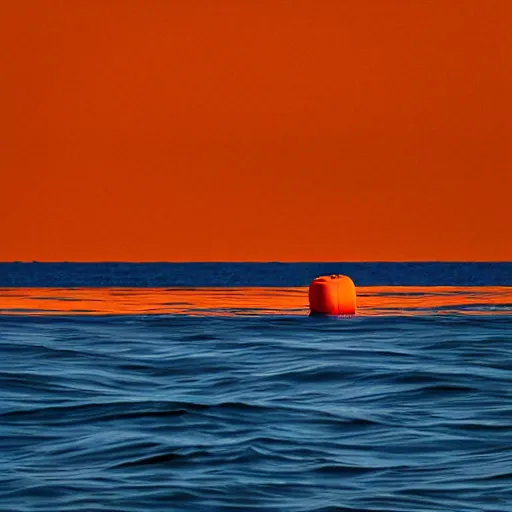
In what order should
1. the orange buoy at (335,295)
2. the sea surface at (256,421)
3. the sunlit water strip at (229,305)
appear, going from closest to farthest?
1. the sea surface at (256,421)
2. the orange buoy at (335,295)
3. the sunlit water strip at (229,305)

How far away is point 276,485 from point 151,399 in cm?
623

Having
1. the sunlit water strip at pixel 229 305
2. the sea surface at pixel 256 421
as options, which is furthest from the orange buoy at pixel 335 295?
the sea surface at pixel 256 421

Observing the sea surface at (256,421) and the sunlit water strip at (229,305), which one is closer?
the sea surface at (256,421)

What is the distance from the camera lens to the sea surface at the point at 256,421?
1210cm

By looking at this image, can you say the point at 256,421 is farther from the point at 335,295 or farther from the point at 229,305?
the point at 229,305

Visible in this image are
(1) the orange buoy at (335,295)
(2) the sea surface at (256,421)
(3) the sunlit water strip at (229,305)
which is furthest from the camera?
(3) the sunlit water strip at (229,305)

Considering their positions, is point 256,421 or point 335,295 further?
point 335,295

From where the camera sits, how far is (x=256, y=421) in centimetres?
1641

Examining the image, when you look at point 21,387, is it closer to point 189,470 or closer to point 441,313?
point 189,470

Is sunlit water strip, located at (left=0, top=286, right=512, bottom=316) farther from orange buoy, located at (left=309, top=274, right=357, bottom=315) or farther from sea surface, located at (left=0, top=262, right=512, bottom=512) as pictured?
sea surface, located at (left=0, top=262, right=512, bottom=512)

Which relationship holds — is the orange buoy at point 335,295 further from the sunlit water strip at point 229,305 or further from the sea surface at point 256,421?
the sea surface at point 256,421

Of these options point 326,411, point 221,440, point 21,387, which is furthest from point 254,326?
point 221,440

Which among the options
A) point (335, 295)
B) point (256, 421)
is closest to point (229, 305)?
point (335, 295)

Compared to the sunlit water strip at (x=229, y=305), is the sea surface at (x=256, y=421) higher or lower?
lower
